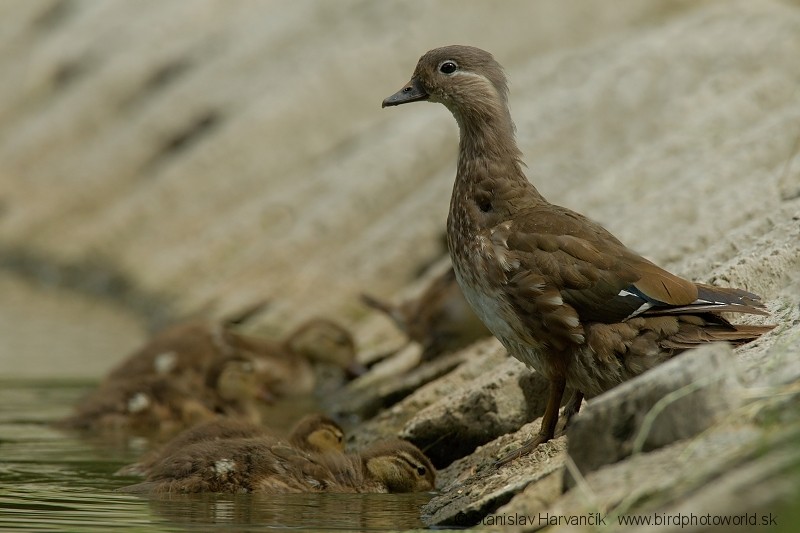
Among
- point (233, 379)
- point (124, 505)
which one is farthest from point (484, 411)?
point (233, 379)

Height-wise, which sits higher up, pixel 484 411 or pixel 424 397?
pixel 424 397

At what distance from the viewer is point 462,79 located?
315 inches

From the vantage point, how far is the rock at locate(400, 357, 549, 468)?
8.14 metres

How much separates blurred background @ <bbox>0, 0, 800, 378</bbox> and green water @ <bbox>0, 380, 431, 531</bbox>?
7.83 feet

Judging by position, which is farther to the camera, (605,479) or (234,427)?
(234,427)

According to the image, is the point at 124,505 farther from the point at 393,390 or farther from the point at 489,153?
the point at 393,390

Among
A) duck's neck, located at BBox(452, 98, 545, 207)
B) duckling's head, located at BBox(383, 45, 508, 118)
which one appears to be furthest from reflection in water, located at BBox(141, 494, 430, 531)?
duckling's head, located at BBox(383, 45, 508, 118)

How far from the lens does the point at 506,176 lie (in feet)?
24.9

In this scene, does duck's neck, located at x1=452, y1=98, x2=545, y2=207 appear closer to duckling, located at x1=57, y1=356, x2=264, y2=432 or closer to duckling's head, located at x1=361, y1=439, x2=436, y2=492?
duckling's head, located at x1=361, y1=439, x2=436, y2=492

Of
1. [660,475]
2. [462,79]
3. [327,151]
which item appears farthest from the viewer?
[327,151]

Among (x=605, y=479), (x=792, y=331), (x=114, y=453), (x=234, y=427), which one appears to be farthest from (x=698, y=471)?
(x=114, y=453)

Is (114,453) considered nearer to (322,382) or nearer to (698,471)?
(322,382)

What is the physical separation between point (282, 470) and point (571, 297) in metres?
1.97

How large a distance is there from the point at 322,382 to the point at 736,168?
4.24 meters
